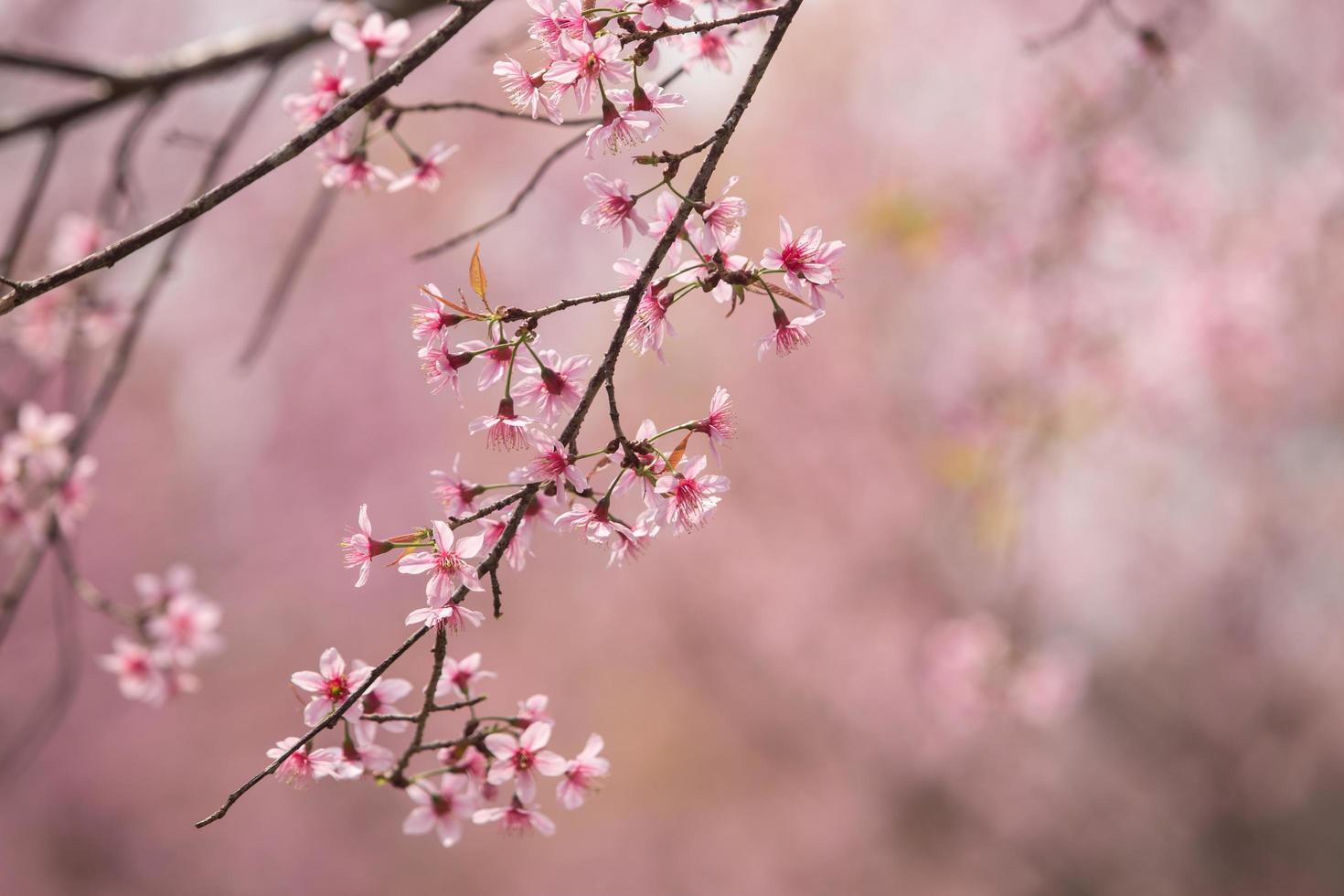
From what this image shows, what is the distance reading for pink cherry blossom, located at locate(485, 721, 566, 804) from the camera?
86 cm

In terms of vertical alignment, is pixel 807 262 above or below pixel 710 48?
below

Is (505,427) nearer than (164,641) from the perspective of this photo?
Yes

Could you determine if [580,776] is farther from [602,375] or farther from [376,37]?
[376,37]

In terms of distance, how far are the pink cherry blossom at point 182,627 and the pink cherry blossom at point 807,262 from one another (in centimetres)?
132

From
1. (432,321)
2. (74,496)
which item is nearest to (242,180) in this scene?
(432,321)

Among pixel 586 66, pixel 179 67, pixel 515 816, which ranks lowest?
pixel 515 816

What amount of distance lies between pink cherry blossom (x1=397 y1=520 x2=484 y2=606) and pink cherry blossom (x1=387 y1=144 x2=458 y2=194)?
505 mm

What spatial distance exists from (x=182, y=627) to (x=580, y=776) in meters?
1.11

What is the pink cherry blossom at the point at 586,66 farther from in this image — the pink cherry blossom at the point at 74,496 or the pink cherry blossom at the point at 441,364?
the pink cherry blossom at the point at 74,496

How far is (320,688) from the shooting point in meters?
0.86

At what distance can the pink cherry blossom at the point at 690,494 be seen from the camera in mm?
792

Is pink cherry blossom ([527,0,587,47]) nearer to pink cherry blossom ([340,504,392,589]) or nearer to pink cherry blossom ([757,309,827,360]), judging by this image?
pink cherry blossom ([757,309,827,360])

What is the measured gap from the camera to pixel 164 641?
5.58 feet

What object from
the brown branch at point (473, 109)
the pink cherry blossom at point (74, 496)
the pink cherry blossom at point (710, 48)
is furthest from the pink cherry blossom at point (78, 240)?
the pink cherry blossom at point (710, 48)
